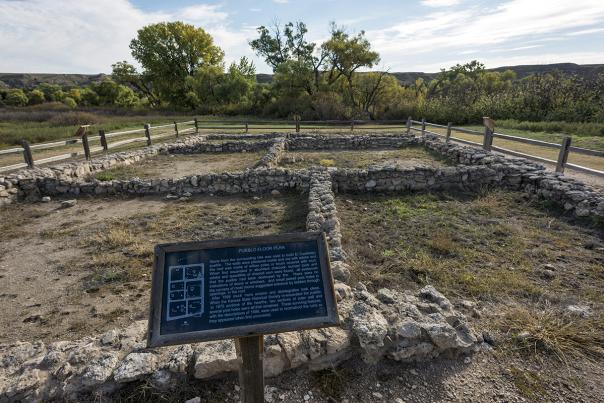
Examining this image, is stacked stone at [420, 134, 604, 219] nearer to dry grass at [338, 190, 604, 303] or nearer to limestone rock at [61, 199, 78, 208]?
dry grass at [338, 190, 604, 303]

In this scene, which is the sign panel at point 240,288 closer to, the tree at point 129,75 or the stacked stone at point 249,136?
the stacked stone at point 249,136

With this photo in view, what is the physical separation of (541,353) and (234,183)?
7.19 metres

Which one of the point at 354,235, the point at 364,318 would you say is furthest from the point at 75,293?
the point at 354,235

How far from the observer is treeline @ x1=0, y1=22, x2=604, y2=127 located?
21.7 meters

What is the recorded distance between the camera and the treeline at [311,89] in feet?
71.2

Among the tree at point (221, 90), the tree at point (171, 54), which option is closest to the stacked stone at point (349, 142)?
the tree at point (221, 90)

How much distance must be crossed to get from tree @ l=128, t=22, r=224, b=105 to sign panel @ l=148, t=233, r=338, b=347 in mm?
50096

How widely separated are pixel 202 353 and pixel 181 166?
34.8 ft

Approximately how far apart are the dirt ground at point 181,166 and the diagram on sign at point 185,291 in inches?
359

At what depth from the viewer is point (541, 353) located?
9.53 ft

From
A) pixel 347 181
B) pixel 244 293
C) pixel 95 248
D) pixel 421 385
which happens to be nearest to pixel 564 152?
pixel 347 181

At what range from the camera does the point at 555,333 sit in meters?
3.02

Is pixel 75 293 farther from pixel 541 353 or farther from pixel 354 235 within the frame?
pixel 541 353

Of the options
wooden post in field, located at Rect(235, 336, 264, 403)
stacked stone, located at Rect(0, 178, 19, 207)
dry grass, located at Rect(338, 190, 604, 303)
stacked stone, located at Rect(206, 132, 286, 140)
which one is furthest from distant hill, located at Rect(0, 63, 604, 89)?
wooden post in field, located at Rect(235, 336, 264, 403)
